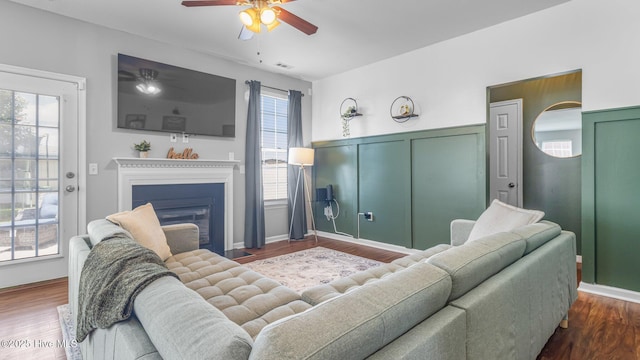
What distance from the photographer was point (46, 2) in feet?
9.68

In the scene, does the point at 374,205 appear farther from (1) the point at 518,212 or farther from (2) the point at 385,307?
(2) the point at 385,307

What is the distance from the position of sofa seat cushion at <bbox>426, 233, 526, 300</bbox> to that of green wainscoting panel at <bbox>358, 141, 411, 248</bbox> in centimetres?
272

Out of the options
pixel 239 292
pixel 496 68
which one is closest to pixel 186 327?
pixel 239 292

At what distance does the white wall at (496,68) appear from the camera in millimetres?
2750

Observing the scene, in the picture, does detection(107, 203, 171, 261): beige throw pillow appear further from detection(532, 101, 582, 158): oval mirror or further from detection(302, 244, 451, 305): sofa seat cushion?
detection(532, 101, 582, 158): oval mirror

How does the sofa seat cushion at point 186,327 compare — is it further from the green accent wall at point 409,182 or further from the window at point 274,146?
the window at point 274,146

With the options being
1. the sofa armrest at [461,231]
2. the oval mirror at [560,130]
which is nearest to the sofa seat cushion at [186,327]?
the sofa armrest at [461,231]

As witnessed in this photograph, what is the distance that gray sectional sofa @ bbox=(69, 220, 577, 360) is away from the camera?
28.8 inches

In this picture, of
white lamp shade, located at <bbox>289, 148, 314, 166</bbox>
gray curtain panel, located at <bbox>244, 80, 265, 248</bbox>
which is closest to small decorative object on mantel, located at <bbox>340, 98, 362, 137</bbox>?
white lamp shade, located at <bbox>289, 148, 314, 166</bbox>

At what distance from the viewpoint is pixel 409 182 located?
14.0ft

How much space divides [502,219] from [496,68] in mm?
2051

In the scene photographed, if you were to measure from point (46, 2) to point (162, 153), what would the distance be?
176cm

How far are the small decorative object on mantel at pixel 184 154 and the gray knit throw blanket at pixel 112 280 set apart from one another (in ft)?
8.55

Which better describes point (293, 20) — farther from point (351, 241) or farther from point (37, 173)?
point (351, 241)
